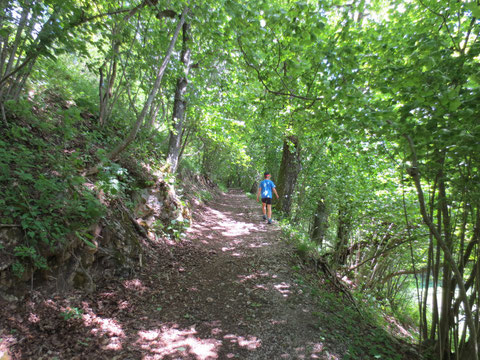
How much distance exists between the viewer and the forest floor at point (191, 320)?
249 cm

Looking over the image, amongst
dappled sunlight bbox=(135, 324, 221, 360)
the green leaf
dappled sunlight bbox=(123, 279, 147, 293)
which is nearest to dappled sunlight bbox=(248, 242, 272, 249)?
dappled sunlight bbox=(123, 279, 147, 293)

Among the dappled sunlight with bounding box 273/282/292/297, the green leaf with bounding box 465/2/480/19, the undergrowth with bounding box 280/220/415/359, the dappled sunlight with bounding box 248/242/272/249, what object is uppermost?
the green leaf with bounding box 465/2/480/19

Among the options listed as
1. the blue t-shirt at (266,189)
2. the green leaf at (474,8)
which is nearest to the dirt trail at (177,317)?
the blue t-shirt at (266,189)

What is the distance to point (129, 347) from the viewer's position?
271cm

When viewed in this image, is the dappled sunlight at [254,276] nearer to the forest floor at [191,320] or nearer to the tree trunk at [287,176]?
the forest floor at [191,320]

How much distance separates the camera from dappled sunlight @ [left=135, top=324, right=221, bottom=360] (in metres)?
2.74

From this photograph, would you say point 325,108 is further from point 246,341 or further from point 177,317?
point 177,317

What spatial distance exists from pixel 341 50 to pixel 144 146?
5.70 meters

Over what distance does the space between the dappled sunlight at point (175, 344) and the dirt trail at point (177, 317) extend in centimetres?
1

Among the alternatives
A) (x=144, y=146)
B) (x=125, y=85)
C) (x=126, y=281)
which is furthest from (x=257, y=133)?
(x=126, y=281)

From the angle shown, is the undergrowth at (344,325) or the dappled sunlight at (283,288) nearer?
the undergrowth at (344,325)

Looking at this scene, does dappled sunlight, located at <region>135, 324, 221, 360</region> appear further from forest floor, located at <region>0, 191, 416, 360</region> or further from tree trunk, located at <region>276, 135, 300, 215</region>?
tree trunk, located at <region>276, 135, 300, 215</region>

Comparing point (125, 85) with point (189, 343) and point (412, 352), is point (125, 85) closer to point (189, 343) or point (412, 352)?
point (189, 343)

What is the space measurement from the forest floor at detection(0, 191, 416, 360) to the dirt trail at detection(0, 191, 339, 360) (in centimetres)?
1
